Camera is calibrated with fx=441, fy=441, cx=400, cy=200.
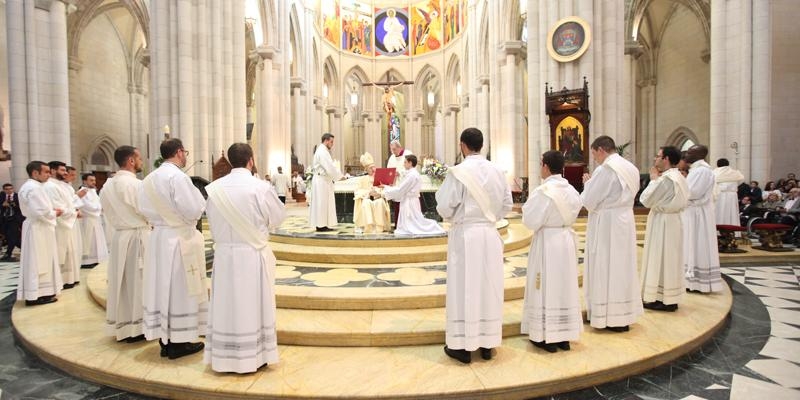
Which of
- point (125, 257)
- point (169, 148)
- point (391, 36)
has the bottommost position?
point (125, 257)

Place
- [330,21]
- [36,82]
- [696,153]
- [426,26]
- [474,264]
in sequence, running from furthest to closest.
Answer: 1. [426,26]
2. [330,21]
3. [36,82]
4. [696,153]
5. [474,264]

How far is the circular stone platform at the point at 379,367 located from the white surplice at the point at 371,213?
3.68 meters

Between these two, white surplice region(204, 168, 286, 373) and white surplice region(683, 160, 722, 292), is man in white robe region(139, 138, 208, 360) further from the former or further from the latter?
white surplice region(683, 160, 722, 292)

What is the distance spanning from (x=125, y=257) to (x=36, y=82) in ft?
29.6

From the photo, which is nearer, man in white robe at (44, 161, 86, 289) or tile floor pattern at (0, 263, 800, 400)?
tile floor pattern at (0, 263, 800, 400)

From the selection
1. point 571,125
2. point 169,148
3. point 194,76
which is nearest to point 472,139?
point 169,148

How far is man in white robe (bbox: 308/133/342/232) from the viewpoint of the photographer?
23.6ft

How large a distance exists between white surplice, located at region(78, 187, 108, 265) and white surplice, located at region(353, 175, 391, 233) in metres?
4.19

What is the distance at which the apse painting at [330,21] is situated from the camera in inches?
1054

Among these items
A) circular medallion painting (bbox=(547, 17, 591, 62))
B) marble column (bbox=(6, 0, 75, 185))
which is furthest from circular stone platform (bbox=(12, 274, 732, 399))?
circular medallion painting (bbox=(547, 17, 591, 62))

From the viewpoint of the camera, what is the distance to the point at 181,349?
341 cm

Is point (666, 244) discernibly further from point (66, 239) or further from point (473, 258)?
point (66, 239)

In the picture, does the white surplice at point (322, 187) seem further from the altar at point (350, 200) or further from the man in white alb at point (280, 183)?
the man in white alb at point (280, 183)

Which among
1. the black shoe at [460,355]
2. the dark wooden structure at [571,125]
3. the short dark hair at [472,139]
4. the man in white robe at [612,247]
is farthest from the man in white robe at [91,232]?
the dark wooden structure at [571,125]
